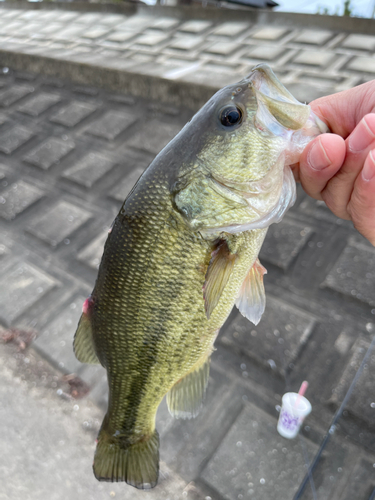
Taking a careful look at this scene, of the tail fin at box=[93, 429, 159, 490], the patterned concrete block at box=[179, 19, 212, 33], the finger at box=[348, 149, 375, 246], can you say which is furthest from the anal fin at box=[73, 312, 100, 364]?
the patterned concrete block at box=[179, 19, 212, 33]

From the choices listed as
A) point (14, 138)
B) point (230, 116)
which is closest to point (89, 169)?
point (14, 138)

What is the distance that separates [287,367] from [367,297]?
2.64ft

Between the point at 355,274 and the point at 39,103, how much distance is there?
4972 millimetres

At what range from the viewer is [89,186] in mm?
3777

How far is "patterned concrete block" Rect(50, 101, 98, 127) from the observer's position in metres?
4.64

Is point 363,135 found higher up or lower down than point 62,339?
higher up

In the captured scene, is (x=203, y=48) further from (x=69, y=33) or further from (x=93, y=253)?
(x=93, y=253)

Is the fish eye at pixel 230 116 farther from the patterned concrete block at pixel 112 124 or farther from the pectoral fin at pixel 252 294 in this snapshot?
the patterned concrete block at pixel 112 124

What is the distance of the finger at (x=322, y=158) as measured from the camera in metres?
1.11

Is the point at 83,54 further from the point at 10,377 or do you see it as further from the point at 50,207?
the point at 10,377

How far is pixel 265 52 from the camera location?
4.71m

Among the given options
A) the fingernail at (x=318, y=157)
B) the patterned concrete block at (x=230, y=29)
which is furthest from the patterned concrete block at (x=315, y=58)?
the fingernail at (x=318, y=157)

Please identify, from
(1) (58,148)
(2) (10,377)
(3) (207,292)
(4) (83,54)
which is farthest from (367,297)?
(4) (83,54)

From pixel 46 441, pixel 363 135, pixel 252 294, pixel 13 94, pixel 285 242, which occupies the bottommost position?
pixel 46 441
